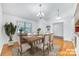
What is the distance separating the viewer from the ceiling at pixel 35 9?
165 cm

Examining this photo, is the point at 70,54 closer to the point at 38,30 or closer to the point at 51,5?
the point at 38,30

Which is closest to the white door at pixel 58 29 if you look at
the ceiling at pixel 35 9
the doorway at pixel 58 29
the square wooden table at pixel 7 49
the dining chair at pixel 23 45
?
the doorway at pixel 58 29

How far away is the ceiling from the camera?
165 cm

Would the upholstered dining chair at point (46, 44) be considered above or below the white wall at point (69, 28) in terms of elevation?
below

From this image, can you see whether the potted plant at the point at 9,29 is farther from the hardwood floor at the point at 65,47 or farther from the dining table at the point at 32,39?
the hardwood floor at the point at 65,47

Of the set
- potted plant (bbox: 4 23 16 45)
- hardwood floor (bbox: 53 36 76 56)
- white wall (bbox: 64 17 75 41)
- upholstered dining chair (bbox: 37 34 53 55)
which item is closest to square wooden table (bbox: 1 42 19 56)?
potted plant (bbox: 4 23 16 45)

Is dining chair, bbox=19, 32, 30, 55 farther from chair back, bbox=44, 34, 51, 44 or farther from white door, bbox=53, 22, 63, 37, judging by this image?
white door, bbox=53, 22, 63, 37

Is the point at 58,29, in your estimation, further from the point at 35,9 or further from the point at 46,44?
the point at 35,9

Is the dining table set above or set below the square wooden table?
above

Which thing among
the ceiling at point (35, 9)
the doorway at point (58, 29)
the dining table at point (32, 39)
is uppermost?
the ceiling at point (35, 9)

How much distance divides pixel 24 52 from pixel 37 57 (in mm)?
176

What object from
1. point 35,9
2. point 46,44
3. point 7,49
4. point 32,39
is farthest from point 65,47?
point 7,49

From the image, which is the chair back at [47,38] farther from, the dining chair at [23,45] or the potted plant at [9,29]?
the potted plant at [9,29]

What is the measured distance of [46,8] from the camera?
166cm
